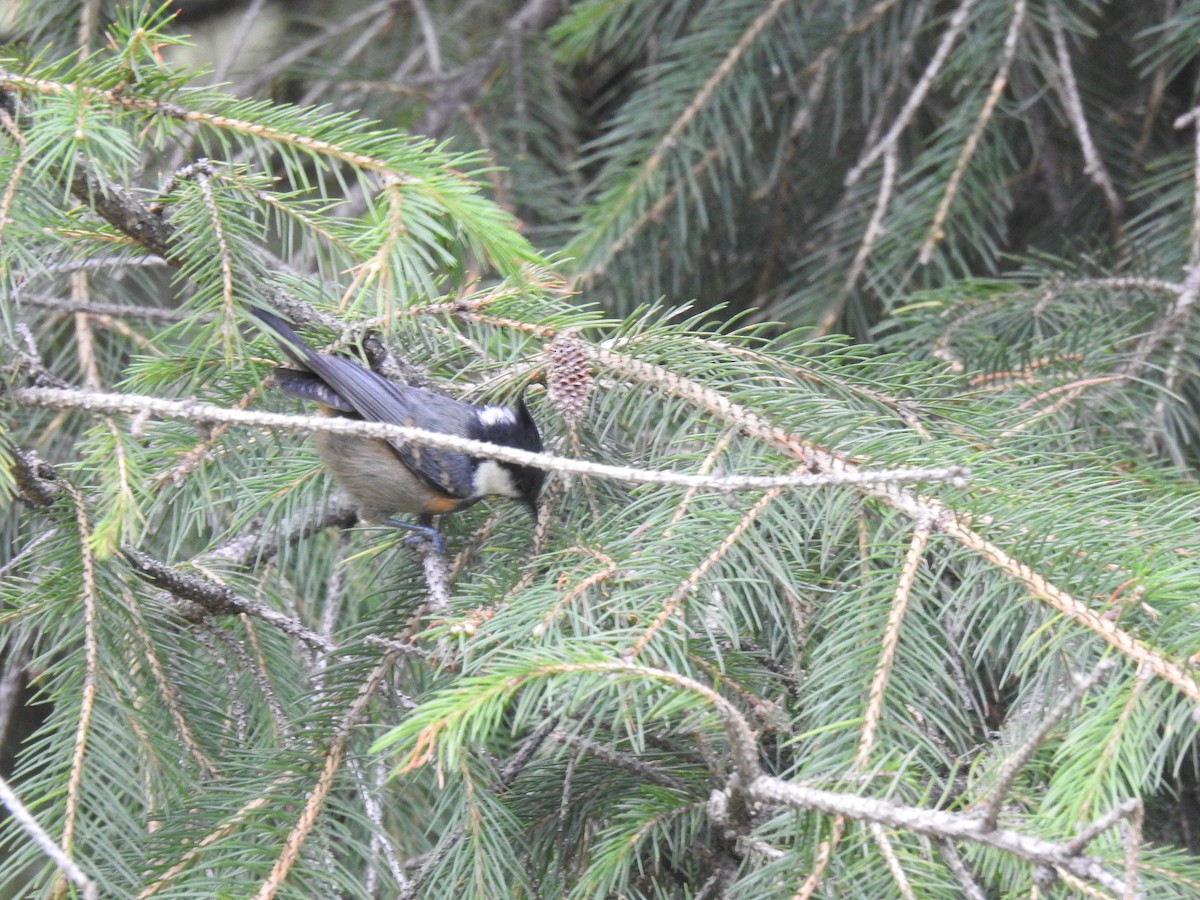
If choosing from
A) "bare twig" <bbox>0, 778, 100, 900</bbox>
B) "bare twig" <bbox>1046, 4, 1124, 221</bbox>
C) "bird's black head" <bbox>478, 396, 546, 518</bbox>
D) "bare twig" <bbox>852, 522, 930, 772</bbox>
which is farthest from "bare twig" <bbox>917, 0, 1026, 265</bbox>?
"bare twig" <bbox>0, 778, 100, 900</bbox>

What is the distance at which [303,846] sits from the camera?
4.50ft

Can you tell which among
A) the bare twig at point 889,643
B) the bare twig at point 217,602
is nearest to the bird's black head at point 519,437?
the bare twig at point 217,602

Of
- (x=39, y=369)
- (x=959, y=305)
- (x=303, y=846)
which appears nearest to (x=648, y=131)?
(x=959, y=305)

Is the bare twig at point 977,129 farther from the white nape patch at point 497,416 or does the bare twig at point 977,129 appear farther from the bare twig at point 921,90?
the white nape patch at point 497,416

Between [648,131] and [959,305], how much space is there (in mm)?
952

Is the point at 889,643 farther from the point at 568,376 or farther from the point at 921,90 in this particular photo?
the point at 921,90

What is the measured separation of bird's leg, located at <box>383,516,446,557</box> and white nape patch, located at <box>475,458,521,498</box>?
0.13 metres

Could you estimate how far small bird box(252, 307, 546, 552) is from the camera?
6.08 feet

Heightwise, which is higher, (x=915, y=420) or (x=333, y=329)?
(x=333, y=329)

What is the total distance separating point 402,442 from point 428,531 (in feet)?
0.52

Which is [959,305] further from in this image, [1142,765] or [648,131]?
[1142,765]

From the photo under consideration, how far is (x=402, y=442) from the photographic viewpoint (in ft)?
6.11

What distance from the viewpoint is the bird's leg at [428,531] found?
182 centimetres

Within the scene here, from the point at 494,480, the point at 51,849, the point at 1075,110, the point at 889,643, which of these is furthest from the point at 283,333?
the point at 1075,110
